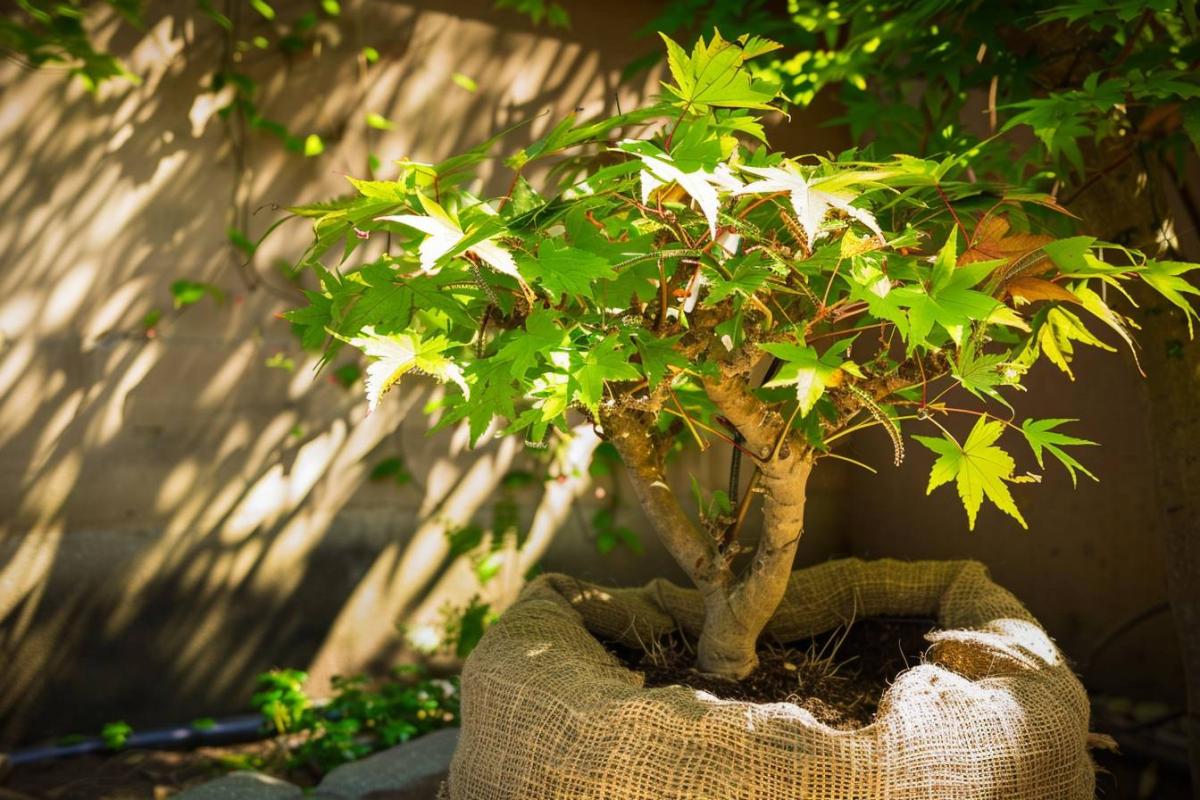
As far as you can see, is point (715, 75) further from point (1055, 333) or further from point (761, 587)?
point (761, 587)

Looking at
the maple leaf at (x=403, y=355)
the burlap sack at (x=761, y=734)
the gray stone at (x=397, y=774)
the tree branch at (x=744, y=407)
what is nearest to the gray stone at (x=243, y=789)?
the gray stone at (x=397, y=774)

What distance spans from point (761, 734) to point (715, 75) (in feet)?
2.74

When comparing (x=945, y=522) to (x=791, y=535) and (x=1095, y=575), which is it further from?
(x=791, y=535)

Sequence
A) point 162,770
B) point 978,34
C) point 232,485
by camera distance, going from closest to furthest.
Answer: point 978,34 < point 162,770 < point 232,485

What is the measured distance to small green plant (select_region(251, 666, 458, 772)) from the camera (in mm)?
2900

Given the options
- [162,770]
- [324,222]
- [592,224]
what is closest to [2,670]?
[162,770]

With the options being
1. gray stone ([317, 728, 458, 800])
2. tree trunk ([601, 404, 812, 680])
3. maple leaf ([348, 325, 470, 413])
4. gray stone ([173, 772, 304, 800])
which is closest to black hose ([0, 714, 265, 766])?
gray stone ([173, 772, 304, 800])

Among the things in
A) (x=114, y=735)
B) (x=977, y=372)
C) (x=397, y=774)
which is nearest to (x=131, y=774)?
(x=114, y=735)

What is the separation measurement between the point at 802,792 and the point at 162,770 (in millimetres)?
2142

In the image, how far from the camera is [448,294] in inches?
51.7

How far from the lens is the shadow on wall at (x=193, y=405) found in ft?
9.21

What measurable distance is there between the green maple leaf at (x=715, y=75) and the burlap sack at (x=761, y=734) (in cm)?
78

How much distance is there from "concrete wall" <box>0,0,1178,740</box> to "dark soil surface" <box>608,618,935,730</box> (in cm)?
124

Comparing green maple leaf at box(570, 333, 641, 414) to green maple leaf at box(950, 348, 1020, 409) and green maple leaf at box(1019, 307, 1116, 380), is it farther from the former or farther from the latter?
green maple leaf at box(1019, 307, 1116, 380)
